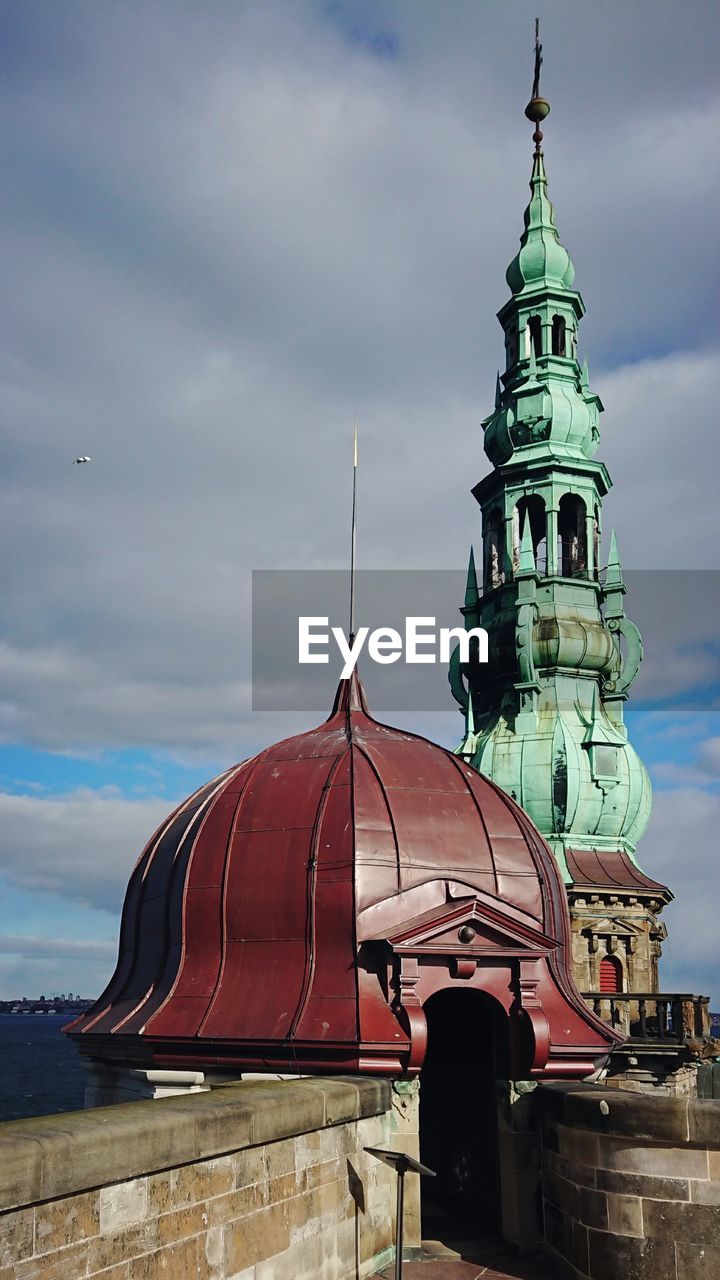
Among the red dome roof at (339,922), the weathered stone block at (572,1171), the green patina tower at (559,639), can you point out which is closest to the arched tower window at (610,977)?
the green patina tower at (559,639)

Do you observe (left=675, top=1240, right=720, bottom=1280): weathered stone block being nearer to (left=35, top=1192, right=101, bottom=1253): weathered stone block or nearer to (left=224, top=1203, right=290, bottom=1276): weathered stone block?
(left=224, top=1203, right=290, bottom=1276): weathered stone block

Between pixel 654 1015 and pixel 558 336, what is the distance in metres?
29.0

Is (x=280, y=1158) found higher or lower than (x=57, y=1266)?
higher

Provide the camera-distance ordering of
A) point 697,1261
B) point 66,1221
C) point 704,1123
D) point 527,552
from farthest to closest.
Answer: point 527,552 → point 704,1123 → point 697,1261 → point 66,1221

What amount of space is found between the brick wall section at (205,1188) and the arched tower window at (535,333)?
137 feet

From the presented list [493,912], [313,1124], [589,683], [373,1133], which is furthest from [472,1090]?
[589,683]

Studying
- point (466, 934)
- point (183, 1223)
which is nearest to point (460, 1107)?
point (466, 934)

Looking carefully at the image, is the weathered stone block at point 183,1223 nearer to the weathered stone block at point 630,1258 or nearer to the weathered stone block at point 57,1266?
the weathered stone block at point 57,1266

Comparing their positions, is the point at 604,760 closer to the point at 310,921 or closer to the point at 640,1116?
the point at 310,921

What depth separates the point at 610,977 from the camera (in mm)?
41438

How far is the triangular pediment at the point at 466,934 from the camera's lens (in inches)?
664

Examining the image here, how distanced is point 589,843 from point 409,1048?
91.6ft

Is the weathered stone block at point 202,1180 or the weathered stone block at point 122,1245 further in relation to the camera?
the weathered stone block at point 202,1180

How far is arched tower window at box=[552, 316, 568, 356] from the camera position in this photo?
169 ft
